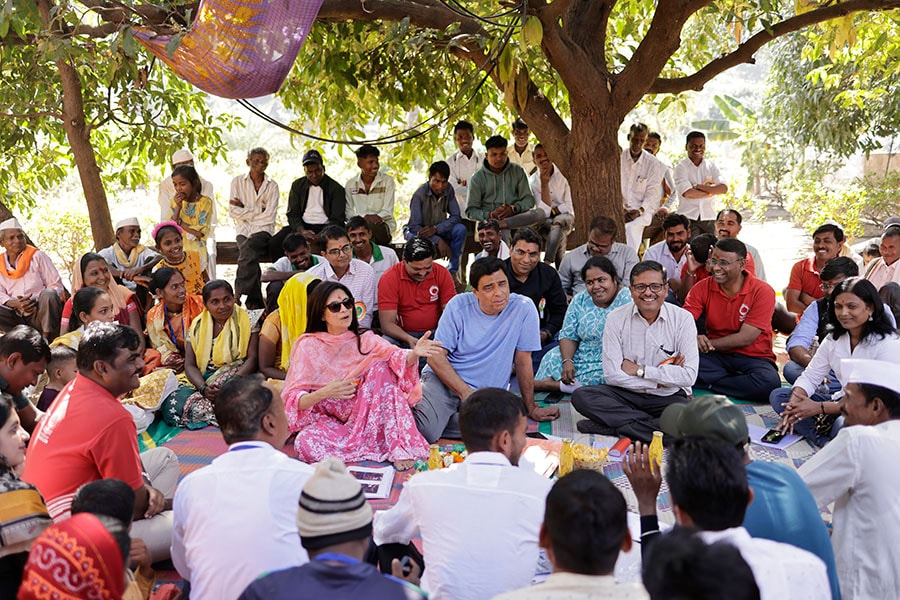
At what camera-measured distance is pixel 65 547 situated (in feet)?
6.87

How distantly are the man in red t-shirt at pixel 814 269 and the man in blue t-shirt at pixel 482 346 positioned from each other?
106 inches

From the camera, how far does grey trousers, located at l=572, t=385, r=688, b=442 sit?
5.29 m

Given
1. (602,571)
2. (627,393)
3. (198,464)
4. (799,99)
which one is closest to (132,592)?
(602,571)

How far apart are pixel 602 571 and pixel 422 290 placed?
4.61 meters

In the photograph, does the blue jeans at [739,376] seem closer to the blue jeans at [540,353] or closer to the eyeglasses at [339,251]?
the blue jeans at [540,353]

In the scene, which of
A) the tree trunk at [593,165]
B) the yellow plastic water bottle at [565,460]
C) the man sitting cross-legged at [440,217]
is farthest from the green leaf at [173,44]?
the man sitting cross-legged at [440,217]

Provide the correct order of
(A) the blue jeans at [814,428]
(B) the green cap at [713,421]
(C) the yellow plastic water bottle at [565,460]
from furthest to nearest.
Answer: (A) the blue jeans at [814,428]
(C) the yellow plastic water bottle at [565,460]
(B) the green cap at [713,421]

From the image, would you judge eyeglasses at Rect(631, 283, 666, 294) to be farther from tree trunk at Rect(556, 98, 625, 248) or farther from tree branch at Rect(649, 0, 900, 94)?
tree branch at Rect(649, 0, 900, 94)

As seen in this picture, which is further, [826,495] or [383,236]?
[383,236]

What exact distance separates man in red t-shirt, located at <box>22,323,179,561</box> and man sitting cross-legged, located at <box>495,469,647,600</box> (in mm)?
1835

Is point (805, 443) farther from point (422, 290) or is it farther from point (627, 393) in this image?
point (422, 290)

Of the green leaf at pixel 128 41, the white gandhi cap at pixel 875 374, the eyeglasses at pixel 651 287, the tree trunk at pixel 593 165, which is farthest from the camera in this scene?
the tree trunk at pixel 593 165

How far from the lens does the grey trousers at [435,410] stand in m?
5.34

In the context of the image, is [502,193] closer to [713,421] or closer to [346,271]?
[346,271]
